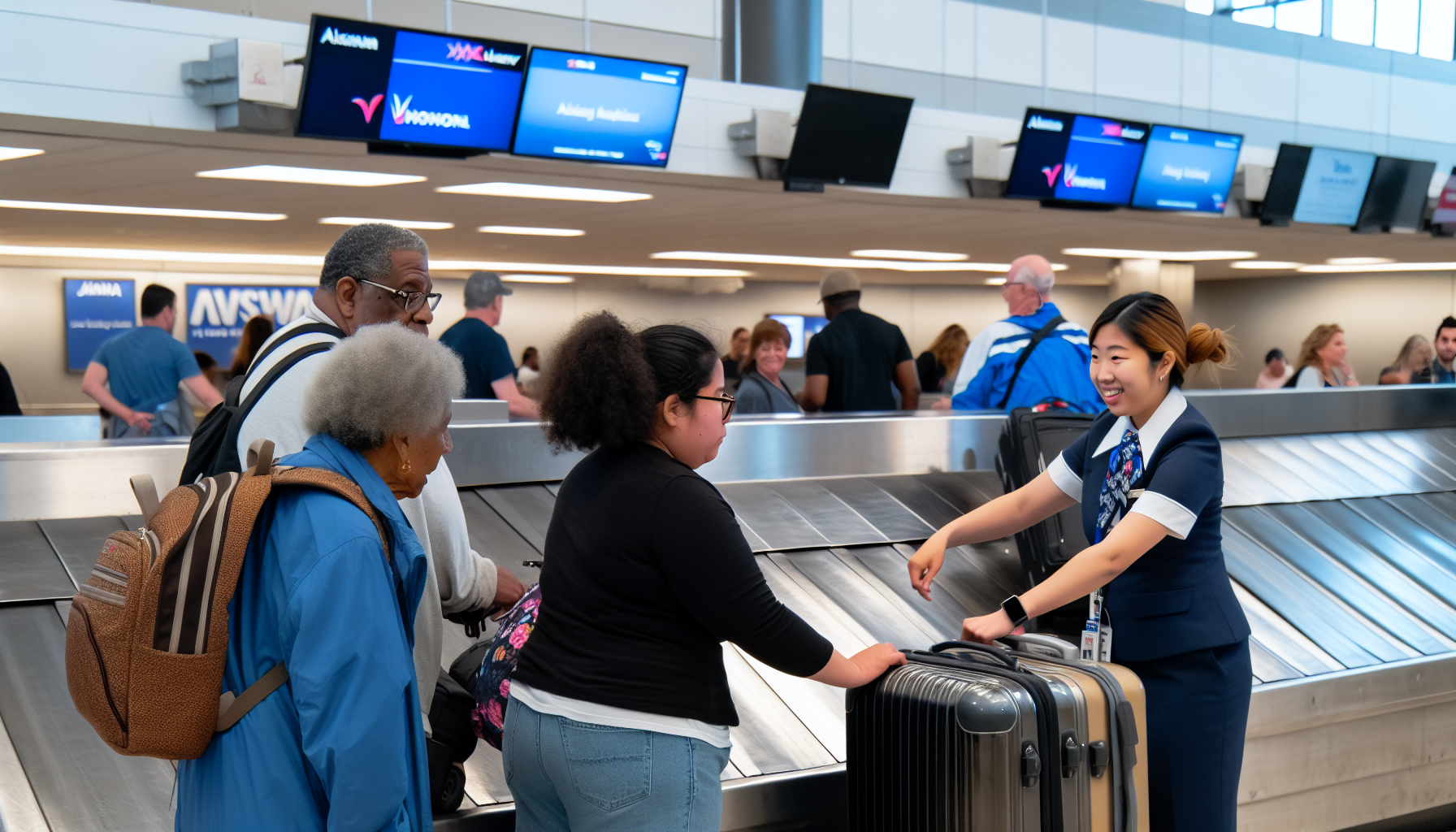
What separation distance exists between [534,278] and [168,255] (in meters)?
4.56

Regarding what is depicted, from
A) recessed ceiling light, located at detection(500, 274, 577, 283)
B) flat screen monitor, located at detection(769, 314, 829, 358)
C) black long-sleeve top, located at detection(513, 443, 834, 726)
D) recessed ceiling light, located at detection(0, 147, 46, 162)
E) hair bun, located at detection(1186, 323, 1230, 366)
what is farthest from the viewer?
flat screen monitor, located at detection(769, 314, 829, 358)

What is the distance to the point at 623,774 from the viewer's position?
1.92m

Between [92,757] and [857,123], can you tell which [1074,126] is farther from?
[92,757]

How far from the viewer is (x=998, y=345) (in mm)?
4883

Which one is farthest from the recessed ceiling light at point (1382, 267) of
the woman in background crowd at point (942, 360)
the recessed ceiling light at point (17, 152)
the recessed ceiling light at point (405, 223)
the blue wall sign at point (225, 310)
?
the recessed ceiling light at point (17, 152)

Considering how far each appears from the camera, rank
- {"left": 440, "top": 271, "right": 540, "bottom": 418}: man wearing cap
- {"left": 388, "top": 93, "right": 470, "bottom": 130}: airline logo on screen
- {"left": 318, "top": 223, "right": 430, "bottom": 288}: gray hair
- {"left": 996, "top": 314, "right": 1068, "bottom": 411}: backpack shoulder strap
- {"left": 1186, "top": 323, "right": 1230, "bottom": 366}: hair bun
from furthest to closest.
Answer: {"left": 388, "top": 93, "right": 470, "bottom": 130}: airline logo on screen < {"left": 440, "top": 271, "right": 540, "bottom": 418}: man wearing cap < {"left": 996, "top": 314, "right": 1068, "bottom": 411}: backpack shoulder strap < {"left": 1186, "top": 323, "right": 1230, "bottom": 366}: hair bun < {"left": 318, "top": 223, "right": 430, "bottom": 288}: gray hair

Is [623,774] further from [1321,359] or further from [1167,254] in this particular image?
[1167,254]

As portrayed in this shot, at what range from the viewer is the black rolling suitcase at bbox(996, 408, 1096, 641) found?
4.11 metres

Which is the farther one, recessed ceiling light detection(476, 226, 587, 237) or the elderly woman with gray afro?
recessed ceiling light detection(476, 226, 587, 237)

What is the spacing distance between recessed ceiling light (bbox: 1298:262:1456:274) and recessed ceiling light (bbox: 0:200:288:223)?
1400 cm

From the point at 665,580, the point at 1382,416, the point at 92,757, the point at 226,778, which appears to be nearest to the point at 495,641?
the point at 665,580

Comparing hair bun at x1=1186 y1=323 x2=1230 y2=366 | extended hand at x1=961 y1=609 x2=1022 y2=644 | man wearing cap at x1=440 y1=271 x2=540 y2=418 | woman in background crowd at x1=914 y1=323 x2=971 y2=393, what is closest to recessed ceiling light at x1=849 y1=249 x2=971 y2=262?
woman in background crowd at x1=914 y1=323 x2=971 y2=393

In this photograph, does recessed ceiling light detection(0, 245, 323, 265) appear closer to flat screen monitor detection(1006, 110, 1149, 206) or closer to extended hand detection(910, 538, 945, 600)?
flat screen monitor detection(1006, 110, 1149, 206)

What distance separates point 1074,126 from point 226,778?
28.0 ft
